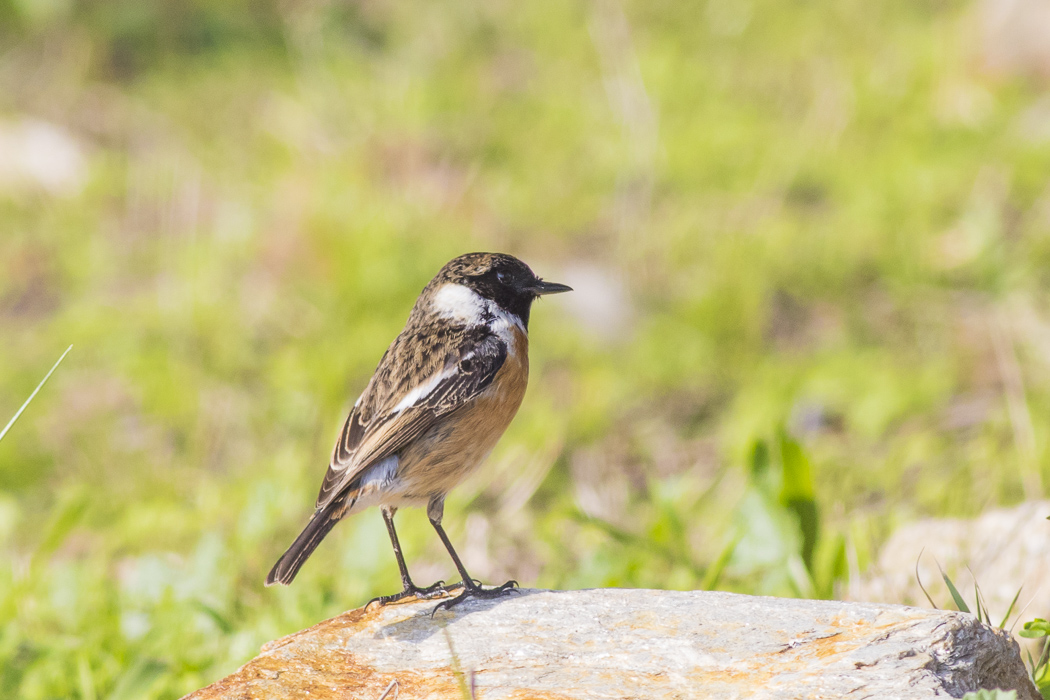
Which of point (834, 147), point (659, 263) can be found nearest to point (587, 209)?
point (659, 263)

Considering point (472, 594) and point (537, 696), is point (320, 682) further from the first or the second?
point (472, 594)

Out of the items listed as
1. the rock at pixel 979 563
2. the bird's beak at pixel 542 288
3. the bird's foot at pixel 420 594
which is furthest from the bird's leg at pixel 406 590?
the rock at pixel 979 563

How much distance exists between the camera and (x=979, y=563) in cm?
435

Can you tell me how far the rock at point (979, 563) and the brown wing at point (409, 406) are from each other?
5.90 ft

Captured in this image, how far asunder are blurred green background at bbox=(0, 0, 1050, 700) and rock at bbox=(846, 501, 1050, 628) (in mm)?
144

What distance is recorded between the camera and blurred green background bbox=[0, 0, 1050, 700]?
17.0 feet

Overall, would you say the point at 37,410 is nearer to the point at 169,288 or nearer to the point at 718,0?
the point at 169,288

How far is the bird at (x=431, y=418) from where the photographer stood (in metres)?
4.29

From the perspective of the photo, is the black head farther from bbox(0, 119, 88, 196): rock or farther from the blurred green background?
bbox(0, 119, 88, 196): rock

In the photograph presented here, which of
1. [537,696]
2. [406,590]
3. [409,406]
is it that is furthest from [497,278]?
[537,696]

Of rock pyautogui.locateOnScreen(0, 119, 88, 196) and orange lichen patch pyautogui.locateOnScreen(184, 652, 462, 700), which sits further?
rock pyautogui.locateOnScreen(0, 119, 88, 196)

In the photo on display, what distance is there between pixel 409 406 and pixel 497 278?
0.80 metres

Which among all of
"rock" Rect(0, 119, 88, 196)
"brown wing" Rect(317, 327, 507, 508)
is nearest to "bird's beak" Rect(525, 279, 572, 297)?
"brown wing" Rect(317, 327, 507, 508)

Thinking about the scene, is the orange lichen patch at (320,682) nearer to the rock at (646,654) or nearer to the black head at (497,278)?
the rock at (646,654)
